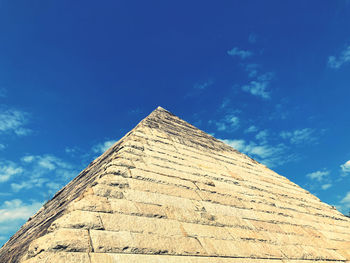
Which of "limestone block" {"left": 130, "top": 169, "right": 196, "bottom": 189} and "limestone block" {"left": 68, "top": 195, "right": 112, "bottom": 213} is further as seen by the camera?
"limestone block" {"left": 130, "top": 169, "right": 196, "bottom": 189}

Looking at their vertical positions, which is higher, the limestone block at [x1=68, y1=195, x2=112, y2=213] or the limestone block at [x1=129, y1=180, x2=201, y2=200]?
the limestone block at [x1=129, y1=180, x2=201, y2=200]

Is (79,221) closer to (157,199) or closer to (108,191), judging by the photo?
(108,191)

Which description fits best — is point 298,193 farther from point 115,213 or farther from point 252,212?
point 115,213

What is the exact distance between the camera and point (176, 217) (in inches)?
77.0

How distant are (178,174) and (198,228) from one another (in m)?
0.79

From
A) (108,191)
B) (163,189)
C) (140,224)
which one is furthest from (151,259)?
(163,189)

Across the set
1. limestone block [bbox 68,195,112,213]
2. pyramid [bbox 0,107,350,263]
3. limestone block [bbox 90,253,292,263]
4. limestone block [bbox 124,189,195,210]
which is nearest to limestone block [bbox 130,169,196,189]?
pyramid [bbox 0,107,350,263]

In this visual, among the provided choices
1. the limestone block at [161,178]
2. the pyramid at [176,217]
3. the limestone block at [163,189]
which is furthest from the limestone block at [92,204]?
the limestone block at [161,178]

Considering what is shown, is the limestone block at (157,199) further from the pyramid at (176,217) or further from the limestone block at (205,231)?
the limestone block at (205,231)

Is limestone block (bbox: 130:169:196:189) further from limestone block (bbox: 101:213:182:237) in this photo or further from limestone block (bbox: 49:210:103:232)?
limestone block (bbox: 49:210:103:232)

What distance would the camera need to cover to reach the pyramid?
146 cm

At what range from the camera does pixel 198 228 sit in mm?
A: 1974

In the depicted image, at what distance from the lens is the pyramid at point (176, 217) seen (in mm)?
1455

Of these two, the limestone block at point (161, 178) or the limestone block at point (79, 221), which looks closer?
the limestone block at point (79, 221)
